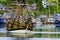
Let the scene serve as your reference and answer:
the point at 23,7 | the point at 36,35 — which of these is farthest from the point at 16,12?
the point at 36,35

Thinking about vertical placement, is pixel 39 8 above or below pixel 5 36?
above

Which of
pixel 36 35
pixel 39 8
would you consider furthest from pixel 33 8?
pixel 36 35

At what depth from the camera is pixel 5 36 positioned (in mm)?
11320

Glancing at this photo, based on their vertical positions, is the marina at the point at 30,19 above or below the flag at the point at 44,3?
below

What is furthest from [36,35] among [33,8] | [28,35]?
[33,8]

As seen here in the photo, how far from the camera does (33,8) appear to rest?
11.2 meters

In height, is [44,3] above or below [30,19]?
above

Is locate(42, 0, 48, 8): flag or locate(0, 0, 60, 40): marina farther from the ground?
locate(42, 0, 48, 8): flag

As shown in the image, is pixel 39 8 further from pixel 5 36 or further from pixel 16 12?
pixel 5 36

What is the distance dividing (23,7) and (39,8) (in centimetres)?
59

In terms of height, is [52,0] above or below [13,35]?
above

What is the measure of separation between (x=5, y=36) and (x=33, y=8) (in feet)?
4.76

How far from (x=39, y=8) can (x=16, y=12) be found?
85 centimetres

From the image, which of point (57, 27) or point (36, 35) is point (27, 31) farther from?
point (57, 27)
